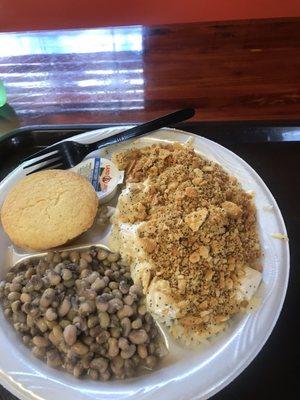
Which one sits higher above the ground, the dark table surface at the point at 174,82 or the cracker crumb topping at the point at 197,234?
the dark table surface at the point at 174,82

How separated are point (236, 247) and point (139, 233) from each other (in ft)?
0.82

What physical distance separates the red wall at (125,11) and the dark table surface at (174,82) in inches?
10.5

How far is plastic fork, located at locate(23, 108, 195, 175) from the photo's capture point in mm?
1267

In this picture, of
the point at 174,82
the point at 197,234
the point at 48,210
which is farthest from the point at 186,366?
the point at 174,82

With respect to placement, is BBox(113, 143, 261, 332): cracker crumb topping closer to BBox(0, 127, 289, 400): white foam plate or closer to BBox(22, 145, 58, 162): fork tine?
BBox(0, 127, 289, 400): white foam plate

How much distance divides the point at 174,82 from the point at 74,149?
0.66 m

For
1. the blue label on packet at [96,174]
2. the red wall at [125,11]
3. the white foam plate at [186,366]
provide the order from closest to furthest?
the white foam plate at [186,366] → the blue label on packet at [96,174] → the red wall at [125,11]

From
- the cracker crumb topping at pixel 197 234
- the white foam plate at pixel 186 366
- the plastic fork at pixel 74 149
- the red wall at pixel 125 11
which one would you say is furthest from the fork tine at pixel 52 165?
the red wall at pixel 125 11

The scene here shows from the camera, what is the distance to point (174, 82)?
172cm

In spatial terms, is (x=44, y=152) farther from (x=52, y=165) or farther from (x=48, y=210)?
(x=48, y=210)

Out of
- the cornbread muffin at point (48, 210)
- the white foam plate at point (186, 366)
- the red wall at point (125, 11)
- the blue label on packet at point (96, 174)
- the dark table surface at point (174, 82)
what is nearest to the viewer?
the white foam plate at point (186, 366)

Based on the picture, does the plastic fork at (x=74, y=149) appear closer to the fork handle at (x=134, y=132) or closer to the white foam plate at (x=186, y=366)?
the fork handle at (x=134, y=132)

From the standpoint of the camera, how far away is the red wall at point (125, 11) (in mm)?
2146

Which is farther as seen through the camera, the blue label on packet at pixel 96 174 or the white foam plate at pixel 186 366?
→ the blue label on packet at pixel 96 174
